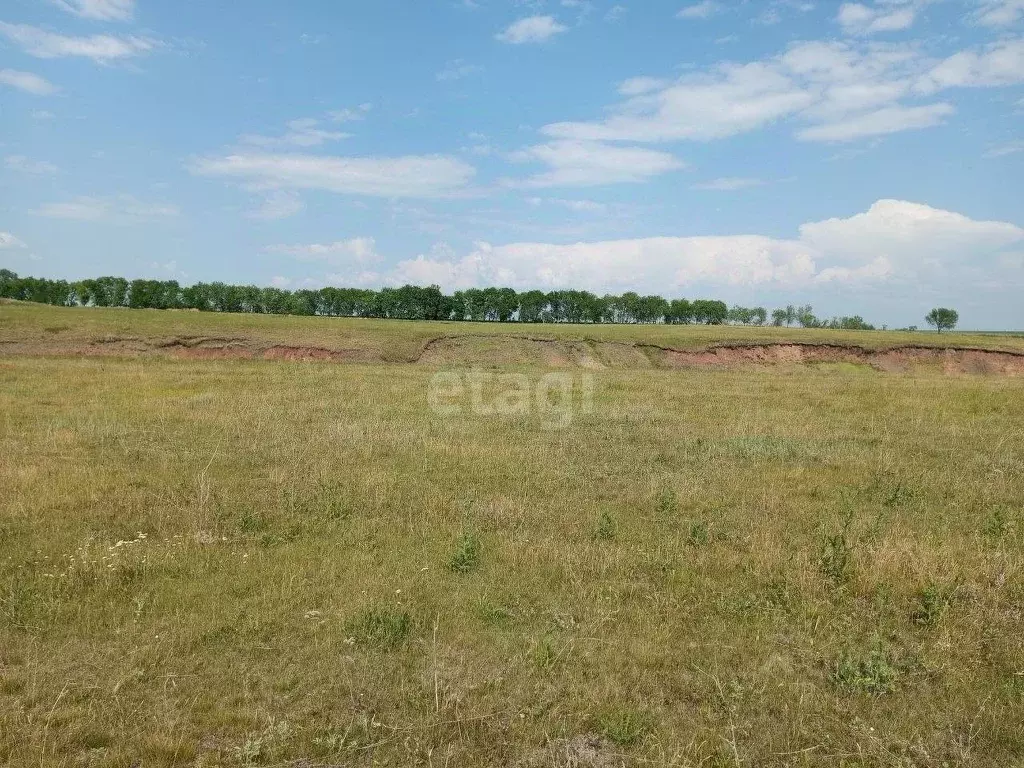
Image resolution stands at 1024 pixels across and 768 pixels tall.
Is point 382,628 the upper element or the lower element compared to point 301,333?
lower

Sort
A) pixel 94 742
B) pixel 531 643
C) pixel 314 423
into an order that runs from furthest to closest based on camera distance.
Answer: pixel 314 423 → pixel 531 643 → pixel 94 742

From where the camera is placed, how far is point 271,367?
3356 cm

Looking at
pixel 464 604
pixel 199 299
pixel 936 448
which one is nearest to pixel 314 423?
pixel 464 604

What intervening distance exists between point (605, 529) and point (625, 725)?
14.0ft

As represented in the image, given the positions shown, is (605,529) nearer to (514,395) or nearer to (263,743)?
(263,743)

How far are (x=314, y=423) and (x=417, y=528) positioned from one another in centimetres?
909

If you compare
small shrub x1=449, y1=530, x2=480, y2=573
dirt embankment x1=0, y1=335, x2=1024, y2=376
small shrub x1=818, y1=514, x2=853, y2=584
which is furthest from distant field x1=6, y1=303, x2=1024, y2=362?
small shrub x1=818, y1=514, x2=853, y2=584

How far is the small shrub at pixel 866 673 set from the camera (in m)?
5.50

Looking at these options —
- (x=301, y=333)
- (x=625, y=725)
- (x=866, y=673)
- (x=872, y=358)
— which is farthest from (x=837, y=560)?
(x=872, y=358)

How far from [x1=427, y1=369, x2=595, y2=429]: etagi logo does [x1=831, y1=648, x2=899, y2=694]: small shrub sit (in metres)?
12.2

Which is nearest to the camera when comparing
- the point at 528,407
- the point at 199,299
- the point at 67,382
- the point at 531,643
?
the point at 531,643

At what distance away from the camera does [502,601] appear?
7086 mm

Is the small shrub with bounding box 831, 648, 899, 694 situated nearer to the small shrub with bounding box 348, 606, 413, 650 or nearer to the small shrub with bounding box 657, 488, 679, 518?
the small shrub with bounding box 348, 606, 413, 650

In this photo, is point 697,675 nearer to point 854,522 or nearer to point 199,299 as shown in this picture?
point 854,522
